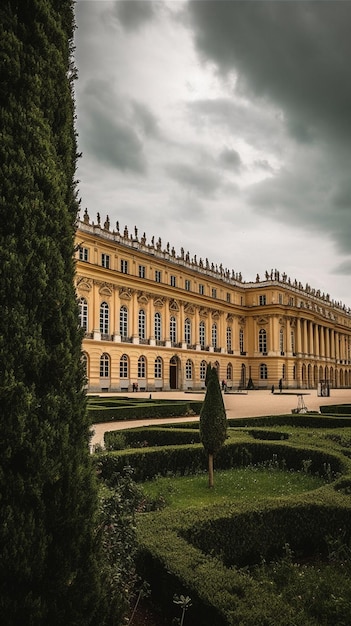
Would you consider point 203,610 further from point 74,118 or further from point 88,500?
point 74,118

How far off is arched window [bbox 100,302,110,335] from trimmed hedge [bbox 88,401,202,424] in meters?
18.1

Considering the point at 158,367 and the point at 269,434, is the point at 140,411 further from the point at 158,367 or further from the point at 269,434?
the point at 158,367

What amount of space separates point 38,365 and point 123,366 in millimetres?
38753

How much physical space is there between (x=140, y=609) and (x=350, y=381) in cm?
8900

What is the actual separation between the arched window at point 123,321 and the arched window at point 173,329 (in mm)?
6922

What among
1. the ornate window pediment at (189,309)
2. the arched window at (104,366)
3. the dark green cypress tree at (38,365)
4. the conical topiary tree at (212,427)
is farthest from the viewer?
the ornate window pediment at (189,309)

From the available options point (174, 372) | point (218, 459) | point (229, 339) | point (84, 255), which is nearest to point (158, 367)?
point (174, 372)

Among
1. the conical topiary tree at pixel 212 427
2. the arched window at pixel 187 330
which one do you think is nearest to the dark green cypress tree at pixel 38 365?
the conical topiary tree at pixel 212 427

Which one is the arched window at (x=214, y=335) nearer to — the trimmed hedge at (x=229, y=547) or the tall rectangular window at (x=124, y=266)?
the tall rectangular window at (x=124, y=266)

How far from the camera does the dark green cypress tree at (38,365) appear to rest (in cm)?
273

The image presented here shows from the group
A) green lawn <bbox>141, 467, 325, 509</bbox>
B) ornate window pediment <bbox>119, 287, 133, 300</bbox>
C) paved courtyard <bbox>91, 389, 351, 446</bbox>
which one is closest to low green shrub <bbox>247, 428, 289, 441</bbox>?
green lawn <bbox>141, 467, 325, 509</bbox>

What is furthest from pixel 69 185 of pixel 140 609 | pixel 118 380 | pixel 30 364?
pixel 118 380

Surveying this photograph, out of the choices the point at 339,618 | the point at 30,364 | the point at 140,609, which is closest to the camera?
the point at 30,364

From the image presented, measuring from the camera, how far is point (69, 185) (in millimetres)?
3480
